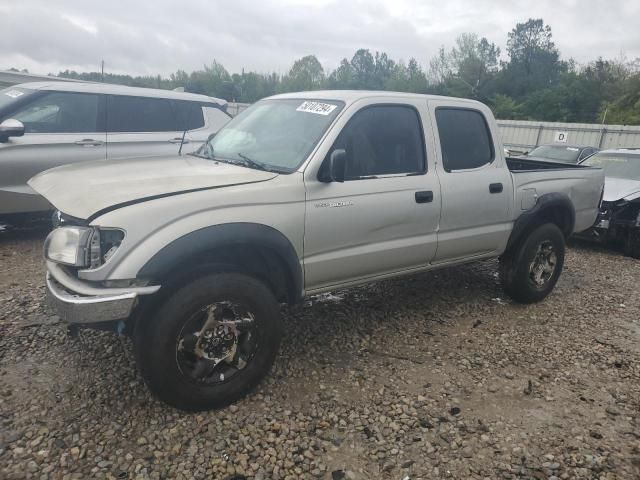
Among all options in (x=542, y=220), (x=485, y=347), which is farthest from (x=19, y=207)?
(x=542, y=220)

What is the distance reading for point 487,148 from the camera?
431 cm

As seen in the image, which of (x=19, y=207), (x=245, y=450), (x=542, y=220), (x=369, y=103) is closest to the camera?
(x=245, y=450)

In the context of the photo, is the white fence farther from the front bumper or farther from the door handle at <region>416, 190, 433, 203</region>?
the front bumper

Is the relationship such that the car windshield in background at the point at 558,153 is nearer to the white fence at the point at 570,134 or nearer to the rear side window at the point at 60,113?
the white fence at the point at 570,134

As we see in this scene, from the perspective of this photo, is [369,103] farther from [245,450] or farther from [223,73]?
[223,73]

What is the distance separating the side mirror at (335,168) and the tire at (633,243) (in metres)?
5.93

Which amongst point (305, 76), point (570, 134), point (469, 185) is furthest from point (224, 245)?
point (305, 76)

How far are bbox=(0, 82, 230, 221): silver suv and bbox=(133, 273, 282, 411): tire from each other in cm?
383

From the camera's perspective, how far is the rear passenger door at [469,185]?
153 inches

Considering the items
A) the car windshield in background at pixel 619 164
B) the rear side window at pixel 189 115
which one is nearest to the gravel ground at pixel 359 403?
the rear side window at pixel 189 115

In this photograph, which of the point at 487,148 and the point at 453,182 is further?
the point at 487,148

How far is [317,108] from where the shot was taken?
352cm

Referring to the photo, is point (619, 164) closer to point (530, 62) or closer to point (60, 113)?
point (60, 113)

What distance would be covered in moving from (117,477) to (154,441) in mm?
274
